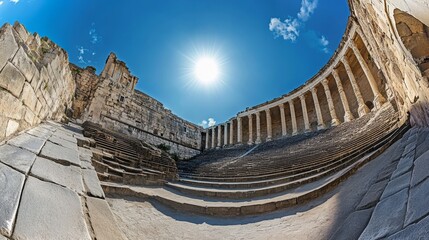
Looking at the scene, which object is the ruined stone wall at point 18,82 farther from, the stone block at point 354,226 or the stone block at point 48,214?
the stone block at point 354,226

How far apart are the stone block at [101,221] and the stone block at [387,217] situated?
70.5 inches

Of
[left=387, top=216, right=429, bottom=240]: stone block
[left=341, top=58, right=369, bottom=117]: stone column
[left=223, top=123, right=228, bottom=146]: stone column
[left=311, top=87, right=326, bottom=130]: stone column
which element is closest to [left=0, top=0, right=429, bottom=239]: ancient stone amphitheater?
[left=387, top=216, right=429, bottom=240]: stone block

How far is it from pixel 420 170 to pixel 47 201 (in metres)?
→ 3.06

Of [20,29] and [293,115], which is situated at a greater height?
[293,115]

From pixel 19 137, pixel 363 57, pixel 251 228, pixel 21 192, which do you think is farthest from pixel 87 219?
pixel 363 57

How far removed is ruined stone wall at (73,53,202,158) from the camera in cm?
1574

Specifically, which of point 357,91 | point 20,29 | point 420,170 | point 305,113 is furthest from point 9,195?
point 305,113

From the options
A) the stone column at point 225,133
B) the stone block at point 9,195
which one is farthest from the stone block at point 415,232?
the stone column at point 225,133

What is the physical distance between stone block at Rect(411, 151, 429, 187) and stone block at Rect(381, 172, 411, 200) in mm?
50

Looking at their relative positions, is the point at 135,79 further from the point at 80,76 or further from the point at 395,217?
the point at 395,217

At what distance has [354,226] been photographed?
1822 mm

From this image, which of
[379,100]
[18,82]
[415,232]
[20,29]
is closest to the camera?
[415,232]

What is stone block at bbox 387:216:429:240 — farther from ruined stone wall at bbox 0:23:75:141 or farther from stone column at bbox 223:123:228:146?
stone column at bbox 223:123:228:146

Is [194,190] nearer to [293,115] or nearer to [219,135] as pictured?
[293,115]
